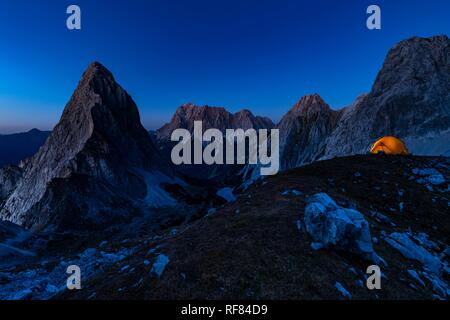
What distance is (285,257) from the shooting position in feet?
35.9

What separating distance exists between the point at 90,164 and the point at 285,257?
391 feet

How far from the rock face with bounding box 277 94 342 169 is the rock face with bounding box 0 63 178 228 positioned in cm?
7946

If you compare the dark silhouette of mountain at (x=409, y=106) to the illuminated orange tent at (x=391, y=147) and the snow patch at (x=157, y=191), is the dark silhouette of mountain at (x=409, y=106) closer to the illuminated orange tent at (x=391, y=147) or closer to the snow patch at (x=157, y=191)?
the illuminated orange tent at (x=391, y=147)

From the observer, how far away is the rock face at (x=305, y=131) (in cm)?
16225

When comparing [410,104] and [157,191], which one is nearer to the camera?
[410,104]

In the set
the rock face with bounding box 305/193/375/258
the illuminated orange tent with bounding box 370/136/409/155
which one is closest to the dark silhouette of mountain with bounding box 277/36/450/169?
the illuminated orange tent with bounding box 370/136/409/155

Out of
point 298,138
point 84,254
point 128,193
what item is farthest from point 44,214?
point 298,138

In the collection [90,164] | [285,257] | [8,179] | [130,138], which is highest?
[130,138]

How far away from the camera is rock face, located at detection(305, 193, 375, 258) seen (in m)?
11.9

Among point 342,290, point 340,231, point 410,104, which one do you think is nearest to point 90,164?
point 340,231

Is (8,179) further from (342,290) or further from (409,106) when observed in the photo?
(409,106)

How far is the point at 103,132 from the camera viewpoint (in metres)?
132
